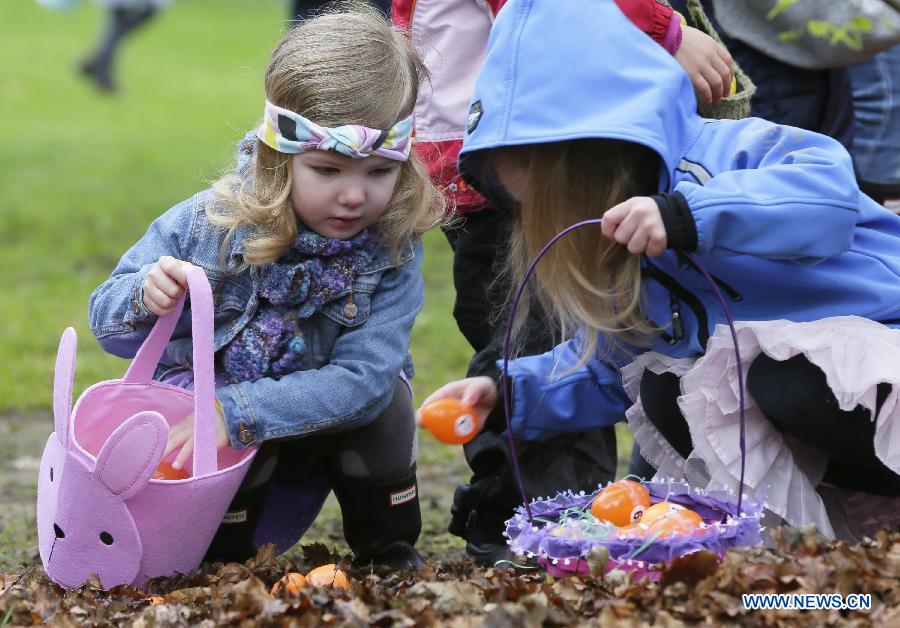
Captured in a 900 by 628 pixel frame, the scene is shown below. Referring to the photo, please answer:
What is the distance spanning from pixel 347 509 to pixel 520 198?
901 mm

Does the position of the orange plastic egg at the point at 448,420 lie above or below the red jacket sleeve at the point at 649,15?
below

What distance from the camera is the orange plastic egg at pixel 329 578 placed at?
8.59 feet

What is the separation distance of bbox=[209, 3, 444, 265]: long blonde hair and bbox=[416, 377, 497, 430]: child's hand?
0.36 m

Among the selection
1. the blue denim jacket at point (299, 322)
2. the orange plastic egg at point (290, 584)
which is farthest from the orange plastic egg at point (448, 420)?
the orange plastic egg at point (290, 584)

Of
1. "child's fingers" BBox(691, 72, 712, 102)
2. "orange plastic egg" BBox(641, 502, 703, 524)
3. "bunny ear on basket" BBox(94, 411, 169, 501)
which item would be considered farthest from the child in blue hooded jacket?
"bunny ear on basket" BBox(94, 411, 169, 501)

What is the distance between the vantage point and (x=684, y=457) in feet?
9.97

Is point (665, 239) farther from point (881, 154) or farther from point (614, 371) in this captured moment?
point (881, 154)

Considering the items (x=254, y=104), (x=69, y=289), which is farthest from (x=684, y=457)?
(x=254, y=104)

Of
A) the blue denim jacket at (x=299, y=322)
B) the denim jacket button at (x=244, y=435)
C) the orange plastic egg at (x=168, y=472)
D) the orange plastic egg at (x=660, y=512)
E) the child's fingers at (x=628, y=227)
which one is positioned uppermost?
the child's fingers at (x=628, y=227)

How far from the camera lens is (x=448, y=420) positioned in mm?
2830

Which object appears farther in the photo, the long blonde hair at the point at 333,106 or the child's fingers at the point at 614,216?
the long blonde hair at the point at 333,106

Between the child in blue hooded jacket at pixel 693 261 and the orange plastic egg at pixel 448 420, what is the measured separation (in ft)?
0.23

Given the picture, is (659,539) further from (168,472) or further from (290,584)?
(168,472)

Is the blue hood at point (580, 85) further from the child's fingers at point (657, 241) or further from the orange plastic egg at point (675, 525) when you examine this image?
the orange plastic egg at point (675, 525)
